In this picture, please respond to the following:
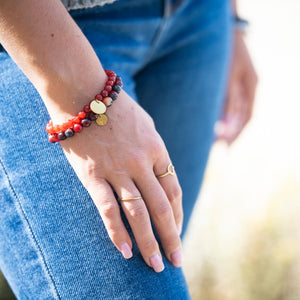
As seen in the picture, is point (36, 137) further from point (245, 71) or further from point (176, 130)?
point (245, 71)

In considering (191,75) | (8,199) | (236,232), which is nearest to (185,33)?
(191,75)

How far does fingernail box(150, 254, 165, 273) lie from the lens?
2.86 feet

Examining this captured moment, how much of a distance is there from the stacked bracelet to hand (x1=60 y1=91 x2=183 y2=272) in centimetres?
1

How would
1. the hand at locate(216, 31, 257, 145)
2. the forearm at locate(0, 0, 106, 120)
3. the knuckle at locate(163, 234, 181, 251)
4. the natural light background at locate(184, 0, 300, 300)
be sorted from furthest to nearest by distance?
the natural light background at locate(184, 0, 300, 300) < the hand at locate(216, 31, 257, 145) < the knuckle at locate(163, 234, 181, 251) < the forearm at locate(0, 0, 106, 120)

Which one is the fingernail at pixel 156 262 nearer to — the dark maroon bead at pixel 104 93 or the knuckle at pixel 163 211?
the knuckle at pixel 163 211

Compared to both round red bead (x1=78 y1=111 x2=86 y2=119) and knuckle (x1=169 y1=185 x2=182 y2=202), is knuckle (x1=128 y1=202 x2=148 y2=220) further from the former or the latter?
round red bead (x1=78 y1=111 x2=86 y2=119)

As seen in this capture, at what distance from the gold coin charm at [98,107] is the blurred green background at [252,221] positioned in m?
1.80

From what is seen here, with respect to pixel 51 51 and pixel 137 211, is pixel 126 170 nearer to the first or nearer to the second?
pixel 137 211

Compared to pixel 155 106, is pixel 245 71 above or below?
below

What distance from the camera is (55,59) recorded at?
80cm

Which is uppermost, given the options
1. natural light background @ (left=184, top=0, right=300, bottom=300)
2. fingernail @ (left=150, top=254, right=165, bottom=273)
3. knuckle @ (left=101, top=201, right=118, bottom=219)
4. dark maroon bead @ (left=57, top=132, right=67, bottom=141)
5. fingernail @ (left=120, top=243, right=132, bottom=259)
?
dark maroon bead @ (left=57, top=132, right=67, bottom=141)

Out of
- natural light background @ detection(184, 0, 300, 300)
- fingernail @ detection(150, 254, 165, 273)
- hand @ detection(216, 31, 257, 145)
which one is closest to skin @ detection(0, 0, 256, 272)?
fingernail @ detection(150, 254, 165, 273)

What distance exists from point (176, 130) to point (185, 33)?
12.2 inches

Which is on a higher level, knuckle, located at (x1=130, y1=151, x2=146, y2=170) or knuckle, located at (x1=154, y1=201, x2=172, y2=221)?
knuckle, located at (x1=130, y1=151, x2=146, y2=170)
